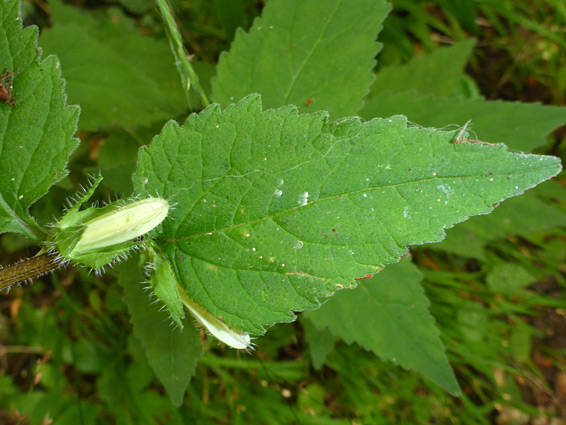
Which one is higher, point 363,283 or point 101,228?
point 101,228

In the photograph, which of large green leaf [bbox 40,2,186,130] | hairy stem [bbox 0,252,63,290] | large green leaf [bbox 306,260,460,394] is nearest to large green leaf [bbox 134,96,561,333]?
hairy stem [bbox 0,252,63,290]

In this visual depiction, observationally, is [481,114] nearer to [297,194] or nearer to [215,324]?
[297,194]

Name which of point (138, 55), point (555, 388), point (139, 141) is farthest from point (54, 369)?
point (555, 388)

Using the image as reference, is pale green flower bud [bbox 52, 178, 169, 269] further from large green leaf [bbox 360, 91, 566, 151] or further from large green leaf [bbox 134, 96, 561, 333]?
large green leaf [bbox 360, 91, 566, 151]

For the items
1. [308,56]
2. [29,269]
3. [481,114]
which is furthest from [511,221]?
[29,269]

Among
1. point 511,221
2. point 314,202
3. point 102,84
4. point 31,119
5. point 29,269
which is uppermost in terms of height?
point 31,119

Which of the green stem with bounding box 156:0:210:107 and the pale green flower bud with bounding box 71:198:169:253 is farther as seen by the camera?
the green stem with bounding box 156:0:210:107

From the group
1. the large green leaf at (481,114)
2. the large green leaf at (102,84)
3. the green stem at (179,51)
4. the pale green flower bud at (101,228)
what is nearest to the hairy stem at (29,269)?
the pale green flower bud at (101,228)
